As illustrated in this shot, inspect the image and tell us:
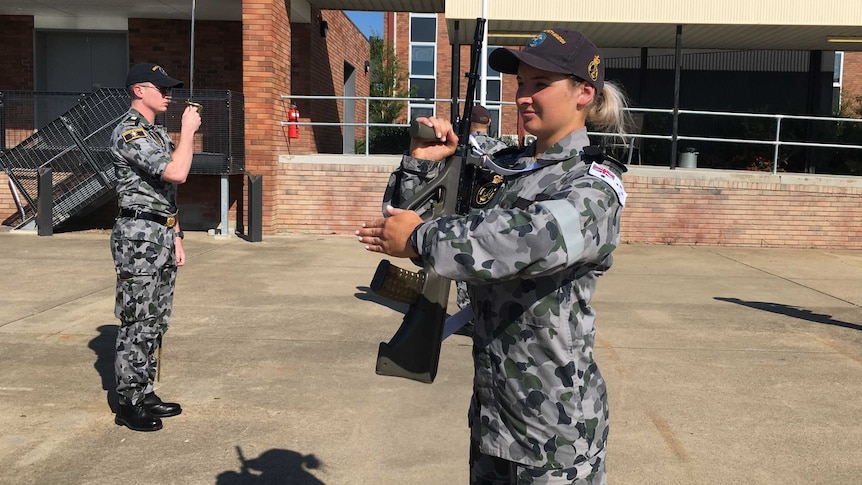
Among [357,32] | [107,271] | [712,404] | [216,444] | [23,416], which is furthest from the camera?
[357,32]

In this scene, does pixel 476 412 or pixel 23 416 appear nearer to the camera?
pixel 476 412

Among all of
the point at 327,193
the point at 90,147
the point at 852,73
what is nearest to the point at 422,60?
the point at 852,73

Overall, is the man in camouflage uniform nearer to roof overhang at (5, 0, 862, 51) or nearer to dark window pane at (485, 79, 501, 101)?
roof overhang at (5, 0, 862, 51)

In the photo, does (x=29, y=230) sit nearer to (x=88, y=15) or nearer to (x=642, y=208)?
(x=88, y=15)

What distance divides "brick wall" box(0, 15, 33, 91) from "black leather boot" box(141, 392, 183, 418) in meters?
13.4

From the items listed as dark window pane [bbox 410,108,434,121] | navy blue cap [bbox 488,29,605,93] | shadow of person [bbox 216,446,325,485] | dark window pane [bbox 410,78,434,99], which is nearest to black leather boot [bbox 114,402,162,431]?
shadow of person [bbox 216,446,325,485]

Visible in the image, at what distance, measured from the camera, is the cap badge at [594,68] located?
1955 mm

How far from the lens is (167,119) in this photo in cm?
1228

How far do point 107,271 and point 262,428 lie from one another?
565 cm

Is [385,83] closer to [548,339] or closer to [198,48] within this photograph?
[198,48]

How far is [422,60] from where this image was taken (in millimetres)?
26438

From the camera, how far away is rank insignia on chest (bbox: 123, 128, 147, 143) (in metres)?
3.96

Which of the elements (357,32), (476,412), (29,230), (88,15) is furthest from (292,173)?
(476,412)

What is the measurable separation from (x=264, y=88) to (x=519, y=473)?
1141 cm
